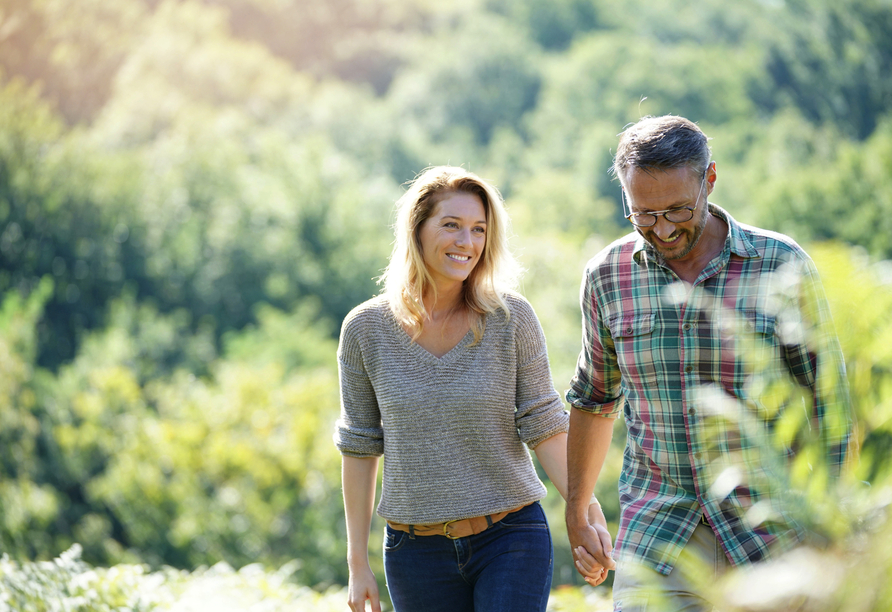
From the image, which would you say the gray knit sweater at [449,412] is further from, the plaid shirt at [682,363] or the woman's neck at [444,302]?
the plaid shirt at [682,363]

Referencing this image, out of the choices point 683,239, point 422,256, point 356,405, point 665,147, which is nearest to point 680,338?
point 683,239

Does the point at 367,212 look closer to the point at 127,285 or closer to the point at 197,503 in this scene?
the point at 127,285

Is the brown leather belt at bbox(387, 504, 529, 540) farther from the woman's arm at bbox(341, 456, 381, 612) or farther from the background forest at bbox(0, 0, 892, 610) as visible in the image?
the background forest at bbox(0, 0, 892, 610)

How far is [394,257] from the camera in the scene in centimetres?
302

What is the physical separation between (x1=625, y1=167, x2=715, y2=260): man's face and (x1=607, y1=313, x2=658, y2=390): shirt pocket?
22 cm

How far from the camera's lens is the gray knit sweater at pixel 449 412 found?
2746 millimetres

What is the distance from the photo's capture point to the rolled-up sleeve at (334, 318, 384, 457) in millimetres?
2928

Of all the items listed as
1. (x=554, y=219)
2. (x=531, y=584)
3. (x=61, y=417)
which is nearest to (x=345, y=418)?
(x=531, y=584)

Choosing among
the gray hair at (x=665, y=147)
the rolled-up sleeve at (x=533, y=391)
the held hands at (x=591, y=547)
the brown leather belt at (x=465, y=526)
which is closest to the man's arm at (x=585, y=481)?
the held hands at (x=591, y=547)

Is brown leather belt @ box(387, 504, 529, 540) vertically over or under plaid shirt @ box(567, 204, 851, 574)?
under

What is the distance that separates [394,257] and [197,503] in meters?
15.0

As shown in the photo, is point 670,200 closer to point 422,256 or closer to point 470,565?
point 422,256

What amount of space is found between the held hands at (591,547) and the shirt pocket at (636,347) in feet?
1.62

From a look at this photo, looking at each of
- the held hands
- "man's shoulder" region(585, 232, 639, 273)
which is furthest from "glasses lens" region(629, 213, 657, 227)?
the held hands
